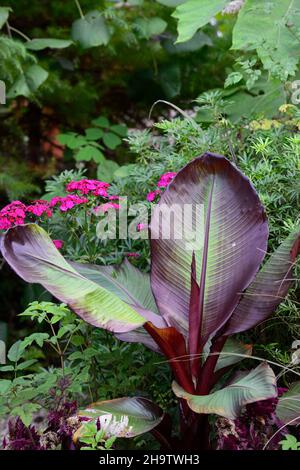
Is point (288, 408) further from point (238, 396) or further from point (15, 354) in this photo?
point (15, 354)

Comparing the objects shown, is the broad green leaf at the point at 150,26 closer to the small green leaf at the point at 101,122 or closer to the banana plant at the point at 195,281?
the small green leaf at the point at 101,122

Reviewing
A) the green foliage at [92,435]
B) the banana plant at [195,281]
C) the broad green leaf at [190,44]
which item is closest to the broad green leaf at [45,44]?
the broad green leaf at [190,44]

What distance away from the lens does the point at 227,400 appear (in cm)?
168

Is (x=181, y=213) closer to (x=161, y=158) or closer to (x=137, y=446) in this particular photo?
(x=161, y=158)

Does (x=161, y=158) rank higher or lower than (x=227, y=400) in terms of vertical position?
higher

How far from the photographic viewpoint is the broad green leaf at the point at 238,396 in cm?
162

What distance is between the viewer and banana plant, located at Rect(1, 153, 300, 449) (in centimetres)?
184

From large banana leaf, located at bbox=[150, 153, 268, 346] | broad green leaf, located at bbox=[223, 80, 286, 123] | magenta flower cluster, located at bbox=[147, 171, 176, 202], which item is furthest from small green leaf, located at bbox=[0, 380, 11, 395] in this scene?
broad green leaf, located at bbox=[223, 80, 286, 123]

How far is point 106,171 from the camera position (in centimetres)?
355

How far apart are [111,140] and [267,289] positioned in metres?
2.11

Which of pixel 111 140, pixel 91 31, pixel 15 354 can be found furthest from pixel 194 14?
pixel 15 354

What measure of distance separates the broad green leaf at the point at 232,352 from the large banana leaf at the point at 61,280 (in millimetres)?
372

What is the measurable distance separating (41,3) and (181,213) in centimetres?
249

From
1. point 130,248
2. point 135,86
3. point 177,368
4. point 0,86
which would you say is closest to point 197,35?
point 135,86
